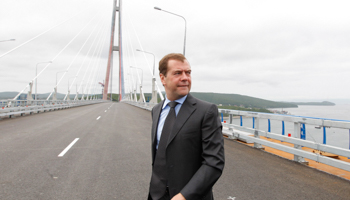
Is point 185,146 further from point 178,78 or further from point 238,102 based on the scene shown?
point 238,102

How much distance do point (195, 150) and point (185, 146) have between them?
0.08 meters

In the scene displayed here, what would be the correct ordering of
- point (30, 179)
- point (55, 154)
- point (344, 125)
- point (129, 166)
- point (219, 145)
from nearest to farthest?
point (219, 145) → point (30, 179) → point (344, 125) → point (129, 166) → point (55, 154)

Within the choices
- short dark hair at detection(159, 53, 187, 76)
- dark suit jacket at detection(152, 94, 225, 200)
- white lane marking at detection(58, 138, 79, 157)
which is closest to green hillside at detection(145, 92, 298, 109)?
white lane marking at detection(58, 138, 79, 157)

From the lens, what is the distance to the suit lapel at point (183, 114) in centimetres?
158

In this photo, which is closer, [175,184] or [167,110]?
[175,184]

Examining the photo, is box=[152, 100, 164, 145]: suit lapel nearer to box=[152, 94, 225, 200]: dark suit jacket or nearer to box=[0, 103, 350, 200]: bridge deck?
box=[152, 94, 225, 200]: dark suit jacket

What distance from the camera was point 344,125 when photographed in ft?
15.4

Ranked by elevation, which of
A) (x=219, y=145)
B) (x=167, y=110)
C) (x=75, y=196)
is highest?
(x=167, y=110)

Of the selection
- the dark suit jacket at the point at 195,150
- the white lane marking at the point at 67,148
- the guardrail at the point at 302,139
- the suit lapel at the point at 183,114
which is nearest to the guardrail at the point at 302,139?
the guardrail at the point at 302,139

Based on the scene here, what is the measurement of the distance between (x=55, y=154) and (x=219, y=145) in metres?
5.97

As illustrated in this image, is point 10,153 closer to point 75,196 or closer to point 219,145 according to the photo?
point 75,196

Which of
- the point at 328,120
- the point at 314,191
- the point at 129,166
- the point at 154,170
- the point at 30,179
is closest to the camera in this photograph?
the point at 154,170

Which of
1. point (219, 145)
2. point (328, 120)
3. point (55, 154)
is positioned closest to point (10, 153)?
point (55, 154)

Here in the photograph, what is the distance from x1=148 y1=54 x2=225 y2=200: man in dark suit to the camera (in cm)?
155
